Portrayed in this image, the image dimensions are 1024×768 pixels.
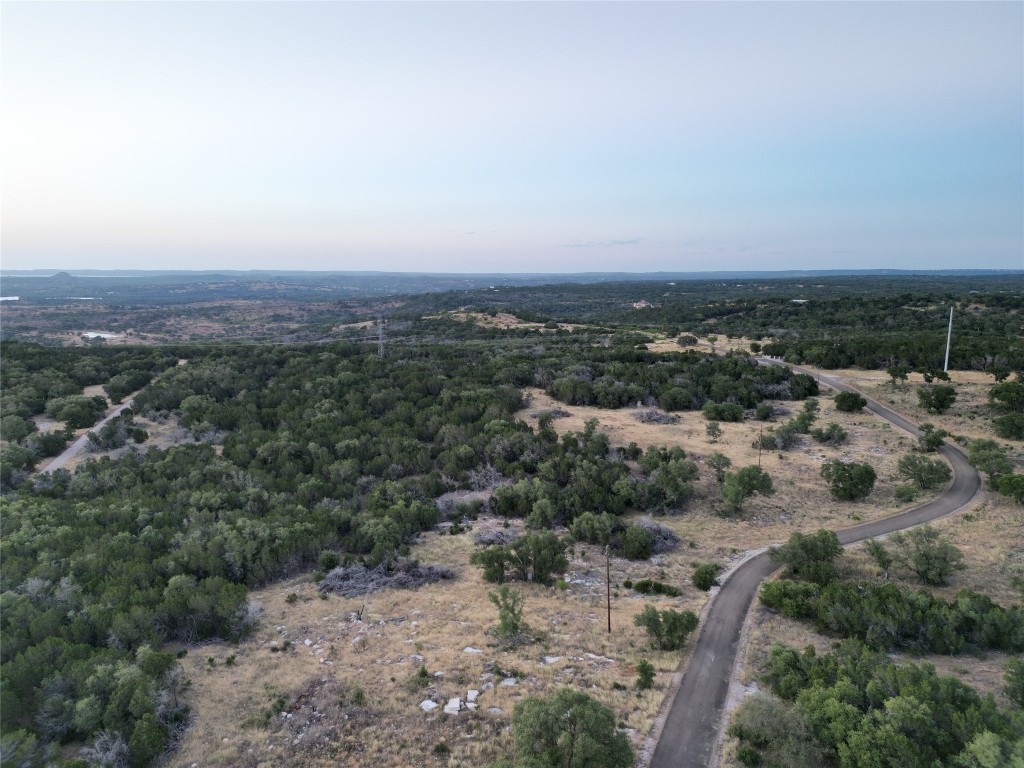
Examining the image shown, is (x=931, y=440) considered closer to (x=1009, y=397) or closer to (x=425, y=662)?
(x=1009, y=397)

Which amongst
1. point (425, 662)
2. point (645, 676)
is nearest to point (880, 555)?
point (645, 676)

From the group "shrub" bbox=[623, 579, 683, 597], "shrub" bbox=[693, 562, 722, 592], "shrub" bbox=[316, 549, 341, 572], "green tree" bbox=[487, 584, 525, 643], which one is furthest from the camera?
"shrub" bbox=[316, 549, 341, 572]

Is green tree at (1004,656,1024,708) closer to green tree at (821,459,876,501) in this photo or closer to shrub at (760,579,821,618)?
shrub at (760,579,821,618)

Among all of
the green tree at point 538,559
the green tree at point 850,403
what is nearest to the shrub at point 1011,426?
the green tree at point 850,403

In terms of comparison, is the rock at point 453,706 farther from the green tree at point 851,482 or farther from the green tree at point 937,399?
the green tree at point 937,399

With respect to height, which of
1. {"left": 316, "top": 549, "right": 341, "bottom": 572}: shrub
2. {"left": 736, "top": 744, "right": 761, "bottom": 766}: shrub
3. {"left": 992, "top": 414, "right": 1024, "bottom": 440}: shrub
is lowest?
{"left": 316, "top": 549, "right": 341, "bottom": 572}: shrub

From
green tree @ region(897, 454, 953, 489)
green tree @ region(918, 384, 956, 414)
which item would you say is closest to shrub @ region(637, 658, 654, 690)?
green tree @ region(897, 454, 953, 489)
